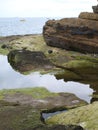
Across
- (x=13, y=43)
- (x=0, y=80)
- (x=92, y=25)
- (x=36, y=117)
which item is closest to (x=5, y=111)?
(x=36, y=117)

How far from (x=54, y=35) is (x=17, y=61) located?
640 inches

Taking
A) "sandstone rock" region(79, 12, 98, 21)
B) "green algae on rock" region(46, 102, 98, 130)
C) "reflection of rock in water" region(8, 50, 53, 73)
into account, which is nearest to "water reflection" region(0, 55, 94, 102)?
"reflection of rock in water" region(8, 50, 53, 73)

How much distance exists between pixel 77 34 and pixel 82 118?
141ft

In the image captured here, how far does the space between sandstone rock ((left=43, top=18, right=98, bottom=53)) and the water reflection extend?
54.2 feet

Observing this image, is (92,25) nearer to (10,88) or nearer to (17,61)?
(17,61)

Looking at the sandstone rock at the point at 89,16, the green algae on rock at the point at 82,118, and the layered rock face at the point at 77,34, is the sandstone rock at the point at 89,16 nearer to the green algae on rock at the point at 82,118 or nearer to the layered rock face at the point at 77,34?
the layered rock face at the point at 77,34

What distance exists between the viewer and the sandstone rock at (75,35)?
67.0 meters

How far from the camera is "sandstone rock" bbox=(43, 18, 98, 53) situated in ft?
220

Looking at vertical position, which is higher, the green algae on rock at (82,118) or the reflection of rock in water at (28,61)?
the green algae on rock at (82,118)

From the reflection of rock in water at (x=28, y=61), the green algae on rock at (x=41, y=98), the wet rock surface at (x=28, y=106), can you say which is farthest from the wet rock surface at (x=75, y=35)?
the wet rock surface at (x=28, y=106)

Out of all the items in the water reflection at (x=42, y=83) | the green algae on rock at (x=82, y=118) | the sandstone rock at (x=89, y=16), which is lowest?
the water reflection at (x=42, y=83)

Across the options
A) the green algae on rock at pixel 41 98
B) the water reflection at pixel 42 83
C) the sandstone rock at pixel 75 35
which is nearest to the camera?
the green algae on rock at pixel 41 98

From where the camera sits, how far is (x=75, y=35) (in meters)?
69.8

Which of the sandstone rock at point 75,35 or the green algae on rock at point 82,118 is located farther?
the sandstone rock at point 75,35
